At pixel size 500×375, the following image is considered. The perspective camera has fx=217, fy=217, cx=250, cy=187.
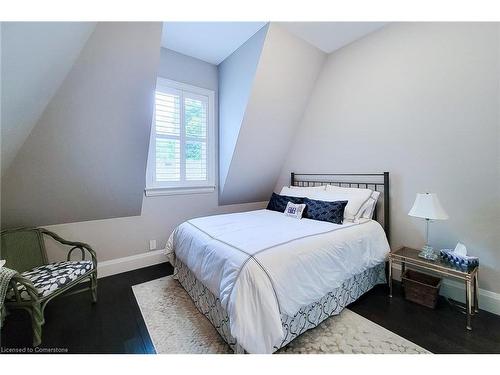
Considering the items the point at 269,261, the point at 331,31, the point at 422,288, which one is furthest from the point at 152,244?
the point at 331,31

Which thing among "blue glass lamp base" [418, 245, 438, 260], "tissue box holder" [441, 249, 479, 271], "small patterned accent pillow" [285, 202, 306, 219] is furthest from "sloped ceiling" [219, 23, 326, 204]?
"tissue box holder" [441, 249, 479, 271]

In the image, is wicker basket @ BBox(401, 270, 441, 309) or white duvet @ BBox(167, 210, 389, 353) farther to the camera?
wicker basket @ BBox(401, 270, 441, 309)

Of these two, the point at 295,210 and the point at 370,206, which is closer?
the point at 370,206

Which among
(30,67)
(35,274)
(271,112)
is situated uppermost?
(271,112)

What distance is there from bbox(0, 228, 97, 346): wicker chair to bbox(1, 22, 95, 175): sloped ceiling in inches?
30.0

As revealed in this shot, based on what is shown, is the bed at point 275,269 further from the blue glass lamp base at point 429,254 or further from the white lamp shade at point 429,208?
the white lamp shade at point 429,208

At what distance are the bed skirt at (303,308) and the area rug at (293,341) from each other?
2.1 inches

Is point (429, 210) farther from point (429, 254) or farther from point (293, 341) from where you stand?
point (293, 341)

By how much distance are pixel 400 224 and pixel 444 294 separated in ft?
2.38

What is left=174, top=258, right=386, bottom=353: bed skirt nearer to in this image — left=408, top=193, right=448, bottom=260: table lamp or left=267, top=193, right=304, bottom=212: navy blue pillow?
left=408, top=193, right=448, bottom=260: table lamp

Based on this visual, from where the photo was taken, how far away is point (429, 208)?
1.87 meters

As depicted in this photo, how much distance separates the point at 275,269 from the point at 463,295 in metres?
1.92

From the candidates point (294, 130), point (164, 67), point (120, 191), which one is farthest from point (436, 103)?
point (120, 191)

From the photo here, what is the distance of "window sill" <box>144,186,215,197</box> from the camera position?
2.86 metres
